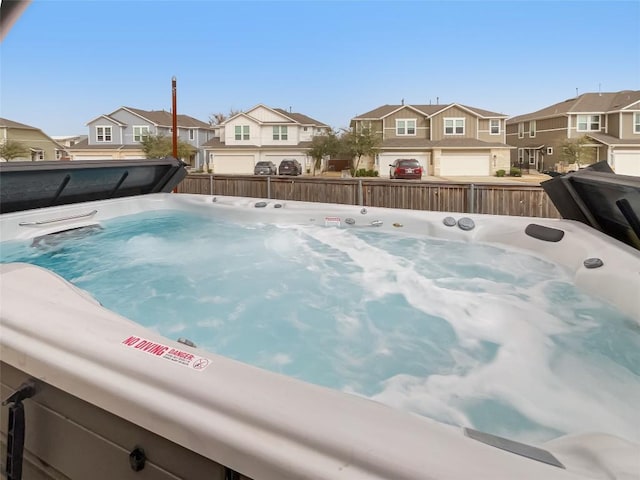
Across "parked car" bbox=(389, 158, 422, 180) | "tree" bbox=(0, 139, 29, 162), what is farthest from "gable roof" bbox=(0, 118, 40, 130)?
"parked car" bbox=(389, 158, 422, 180)

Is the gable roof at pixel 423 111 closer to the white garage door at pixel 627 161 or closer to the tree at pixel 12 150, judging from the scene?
the white garage door at pixel 627 161

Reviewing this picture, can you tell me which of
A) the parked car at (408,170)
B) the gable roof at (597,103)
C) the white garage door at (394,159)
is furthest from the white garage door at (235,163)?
the gable roof at (597,103)

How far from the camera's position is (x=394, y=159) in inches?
677

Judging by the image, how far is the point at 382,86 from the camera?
19.6 meters

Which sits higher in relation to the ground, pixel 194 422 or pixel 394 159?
pixel 394 159

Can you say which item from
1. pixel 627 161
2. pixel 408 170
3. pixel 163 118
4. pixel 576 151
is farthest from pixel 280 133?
pixel 627 161

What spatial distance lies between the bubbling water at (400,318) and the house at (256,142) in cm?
1620

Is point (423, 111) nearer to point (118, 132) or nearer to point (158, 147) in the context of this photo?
point (158, 147)

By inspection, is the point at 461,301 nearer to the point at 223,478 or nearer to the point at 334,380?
the point at 334,380

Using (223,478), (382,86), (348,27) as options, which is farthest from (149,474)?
(382,86)

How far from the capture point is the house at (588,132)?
49.9ft

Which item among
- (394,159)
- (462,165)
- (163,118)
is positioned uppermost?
(163,118)

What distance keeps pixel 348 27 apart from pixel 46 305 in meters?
9.98

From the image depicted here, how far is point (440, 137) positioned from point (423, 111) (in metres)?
1.43
